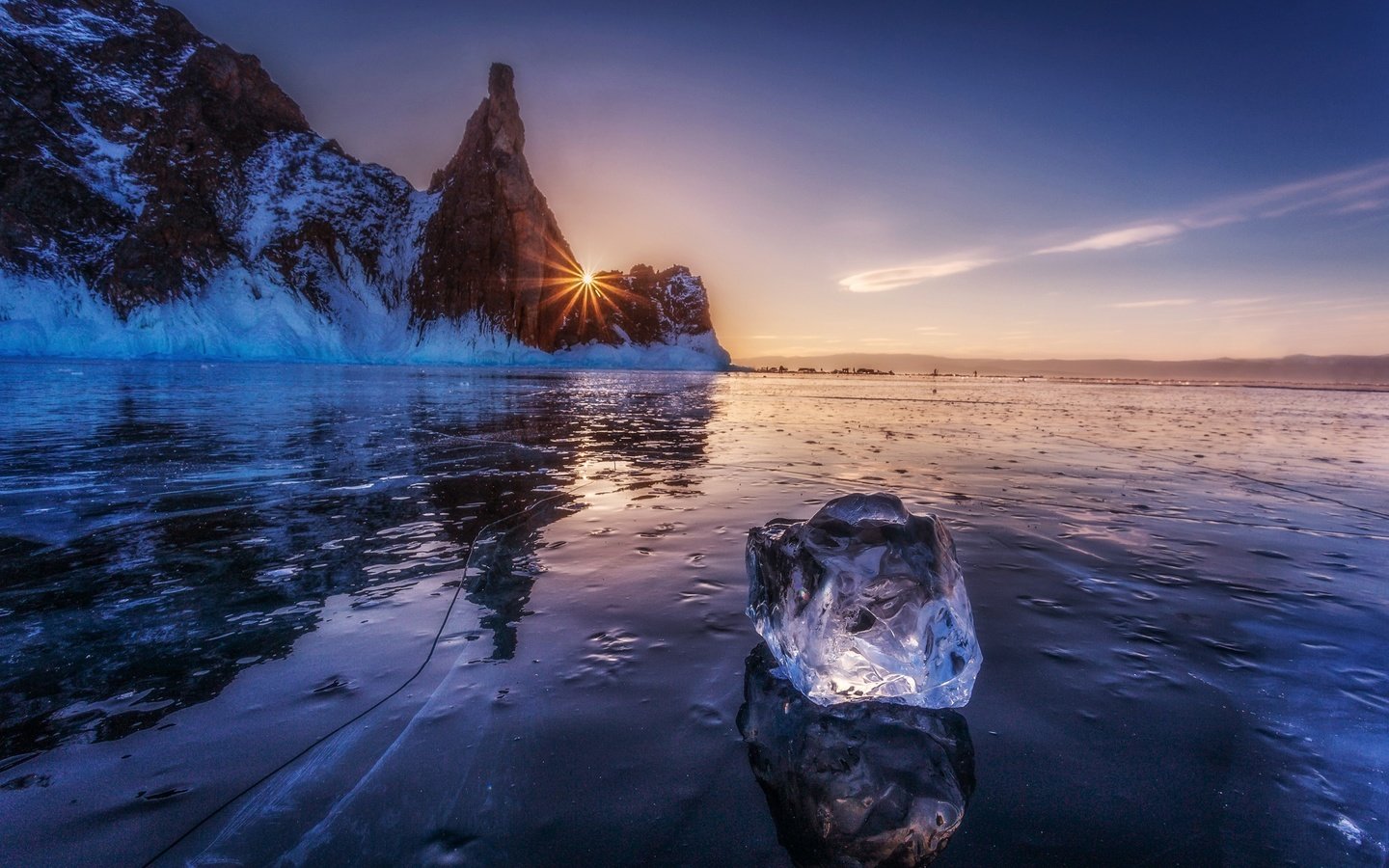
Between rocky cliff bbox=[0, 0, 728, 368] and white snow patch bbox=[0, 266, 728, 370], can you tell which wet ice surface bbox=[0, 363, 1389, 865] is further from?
rocky cliff bbox=[0, 0, 728, 368]

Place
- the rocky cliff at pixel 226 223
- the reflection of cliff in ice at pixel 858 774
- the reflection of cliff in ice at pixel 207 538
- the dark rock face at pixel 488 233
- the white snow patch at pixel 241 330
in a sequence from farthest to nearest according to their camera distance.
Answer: the dark rock face at pixel 488 233 < the rocky cliff at pixel 226 223 < the white snow patch at pixel 241 330 < the reflection of cliff in ice at pixel 207 538 < the reflection of cliff in ice at pixel 858 774

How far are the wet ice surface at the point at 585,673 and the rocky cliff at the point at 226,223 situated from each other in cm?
10696

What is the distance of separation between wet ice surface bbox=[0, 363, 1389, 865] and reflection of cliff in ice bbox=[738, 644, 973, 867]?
76 mm

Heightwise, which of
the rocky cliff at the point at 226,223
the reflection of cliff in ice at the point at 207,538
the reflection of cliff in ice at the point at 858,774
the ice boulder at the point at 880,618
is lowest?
the reflection of cliff in ice at the point at 207,538

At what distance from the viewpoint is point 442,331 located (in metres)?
109

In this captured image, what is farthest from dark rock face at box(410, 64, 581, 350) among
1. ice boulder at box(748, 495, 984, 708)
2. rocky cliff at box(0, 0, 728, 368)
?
ice boulder at box(748, 495, 984, 708)

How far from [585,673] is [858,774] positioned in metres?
1.31

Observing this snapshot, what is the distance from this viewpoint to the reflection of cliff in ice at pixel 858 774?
1.73 metres

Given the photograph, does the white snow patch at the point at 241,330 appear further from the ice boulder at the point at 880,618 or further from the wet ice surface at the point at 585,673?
the ice boulder at the point at 880,618

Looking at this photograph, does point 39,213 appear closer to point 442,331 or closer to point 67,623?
point 442,331

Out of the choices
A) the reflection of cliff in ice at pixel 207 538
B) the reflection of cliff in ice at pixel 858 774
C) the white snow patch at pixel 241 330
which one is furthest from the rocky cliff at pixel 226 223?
the reflection of cliff in ice at pixel 858 774

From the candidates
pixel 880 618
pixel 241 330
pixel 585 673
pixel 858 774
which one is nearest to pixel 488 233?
pixel 241 330

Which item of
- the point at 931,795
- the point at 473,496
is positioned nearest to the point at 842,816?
the point at 931,795

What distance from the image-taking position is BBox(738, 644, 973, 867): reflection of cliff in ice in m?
1.73
